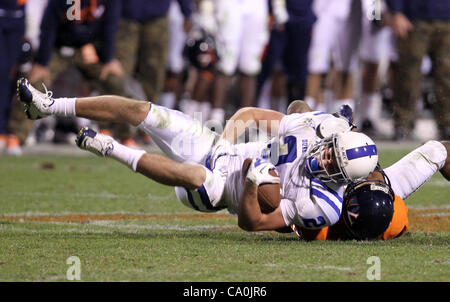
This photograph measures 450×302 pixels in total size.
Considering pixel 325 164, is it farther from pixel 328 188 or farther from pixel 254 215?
pixel 254 215

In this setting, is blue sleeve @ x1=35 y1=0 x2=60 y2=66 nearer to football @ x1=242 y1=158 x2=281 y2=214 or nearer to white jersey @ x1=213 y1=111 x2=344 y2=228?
white jersey @ x1=213 y1=111 x2=344 y2=228

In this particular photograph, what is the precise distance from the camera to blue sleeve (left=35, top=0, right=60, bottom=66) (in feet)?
28.6

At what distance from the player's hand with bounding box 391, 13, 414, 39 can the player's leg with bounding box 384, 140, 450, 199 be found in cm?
514

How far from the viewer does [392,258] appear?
428 cm

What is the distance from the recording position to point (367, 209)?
4676mm

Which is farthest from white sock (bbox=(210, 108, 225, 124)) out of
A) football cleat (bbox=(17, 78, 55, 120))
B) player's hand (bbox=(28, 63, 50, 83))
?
football cleat (bbox=(17, 78, 55, 120))

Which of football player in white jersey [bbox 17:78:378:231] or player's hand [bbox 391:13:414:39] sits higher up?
player's hand [bbox 391:13:414:39]

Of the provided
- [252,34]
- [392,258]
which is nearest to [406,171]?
[392,258]

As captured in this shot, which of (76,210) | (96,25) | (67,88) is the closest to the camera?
(76,210)

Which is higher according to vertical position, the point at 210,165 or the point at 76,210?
the point at 210,165

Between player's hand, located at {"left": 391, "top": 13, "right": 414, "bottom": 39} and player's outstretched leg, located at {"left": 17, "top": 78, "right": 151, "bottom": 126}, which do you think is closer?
player's outstretched leg, located at {"left": 17, "top": 78, "right": 151, "bottom": 126}

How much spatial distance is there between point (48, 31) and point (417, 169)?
15.1ft

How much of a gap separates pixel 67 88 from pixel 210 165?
7.79 metres

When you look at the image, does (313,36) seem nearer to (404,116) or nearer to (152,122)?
(404,116)
